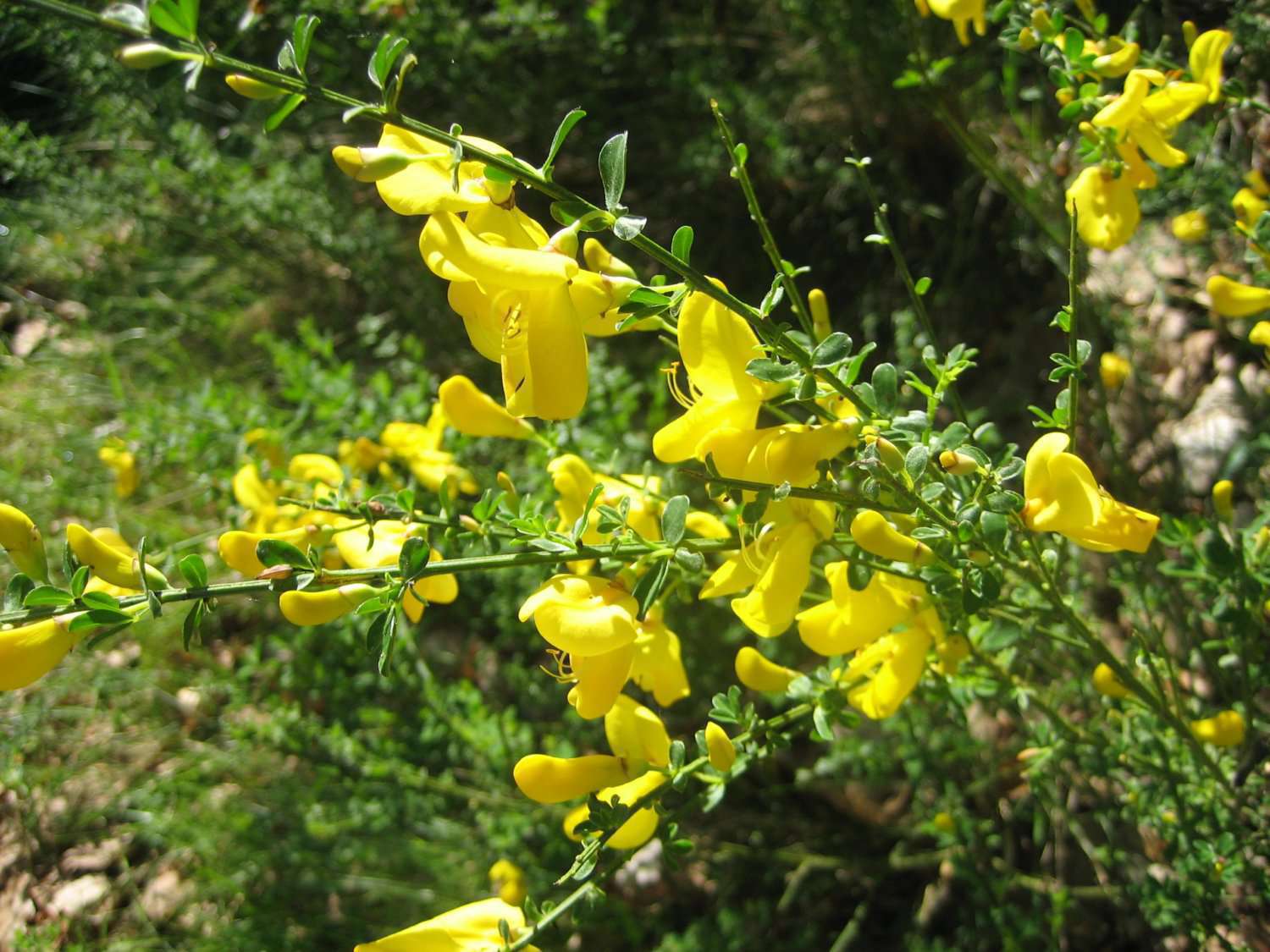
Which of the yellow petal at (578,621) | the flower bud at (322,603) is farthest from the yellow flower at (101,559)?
the yellow petal at (578,621)

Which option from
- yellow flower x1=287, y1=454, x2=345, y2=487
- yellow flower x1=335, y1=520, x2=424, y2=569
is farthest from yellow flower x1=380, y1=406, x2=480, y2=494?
yellow flower x1=335, y1=520, x2=424, y2=569

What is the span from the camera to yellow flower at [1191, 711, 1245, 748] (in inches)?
41.8

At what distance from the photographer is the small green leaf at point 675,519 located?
707 millimetres

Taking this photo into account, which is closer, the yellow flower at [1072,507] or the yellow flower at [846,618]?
the yellow flower at [1072,507]

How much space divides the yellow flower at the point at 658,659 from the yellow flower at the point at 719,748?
0.10 metres

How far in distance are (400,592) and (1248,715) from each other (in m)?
1.12

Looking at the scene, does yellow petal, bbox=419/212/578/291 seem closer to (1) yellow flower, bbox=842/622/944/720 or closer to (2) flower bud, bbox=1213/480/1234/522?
(1) yellow flower, bbox=842/622/944/720

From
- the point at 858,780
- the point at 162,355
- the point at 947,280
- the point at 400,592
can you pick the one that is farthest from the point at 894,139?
the point at 162,355

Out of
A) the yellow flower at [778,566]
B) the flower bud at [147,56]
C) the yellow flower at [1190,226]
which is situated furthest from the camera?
the yellow flower at [1190,226]

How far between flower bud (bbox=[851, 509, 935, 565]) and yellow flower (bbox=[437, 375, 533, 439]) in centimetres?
46

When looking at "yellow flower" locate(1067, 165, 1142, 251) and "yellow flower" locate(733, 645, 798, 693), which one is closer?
"yellow flower" locate(733, 645, 798, 693)

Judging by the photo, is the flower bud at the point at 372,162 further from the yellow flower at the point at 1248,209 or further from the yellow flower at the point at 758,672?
the yellow flower at the point at 1248,209

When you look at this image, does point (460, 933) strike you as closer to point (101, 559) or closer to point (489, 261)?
point (101, 559)

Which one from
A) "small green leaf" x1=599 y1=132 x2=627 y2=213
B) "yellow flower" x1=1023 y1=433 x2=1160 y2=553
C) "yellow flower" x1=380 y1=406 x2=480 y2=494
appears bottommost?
"yellow flower" x1=380 y1=406 x2=480 y2=494
